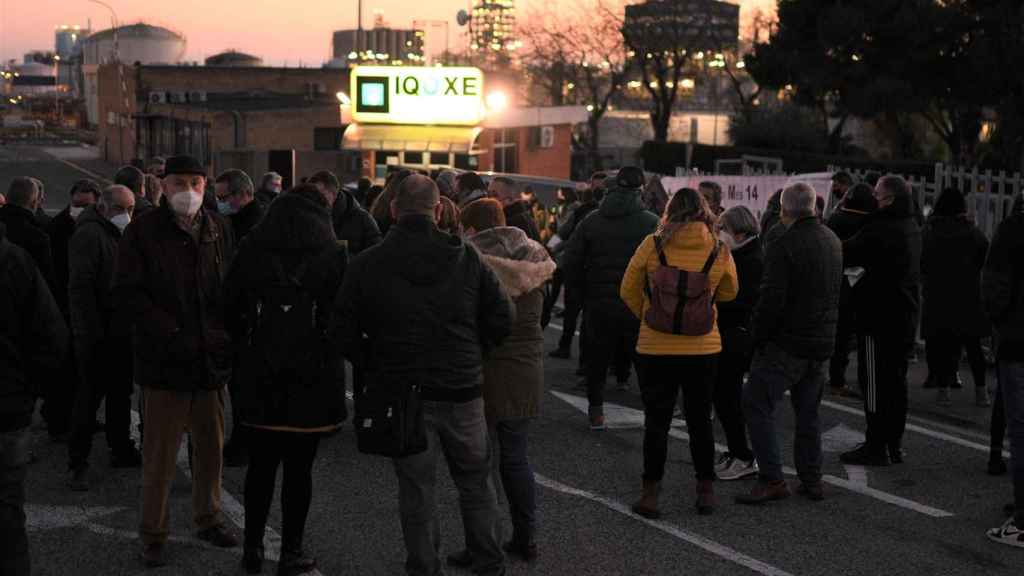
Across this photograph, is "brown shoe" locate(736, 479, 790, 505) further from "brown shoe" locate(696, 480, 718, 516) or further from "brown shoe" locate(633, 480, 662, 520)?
"brown shoe" locate(633, 480, 662, 520)

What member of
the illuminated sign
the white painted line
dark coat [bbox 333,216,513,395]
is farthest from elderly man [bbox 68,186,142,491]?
the illuminated sign

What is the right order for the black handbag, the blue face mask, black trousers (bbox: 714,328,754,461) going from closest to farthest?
1. the black handbag
2. black trousers (bbox: 714,328,754,461)
3. the blue face mask

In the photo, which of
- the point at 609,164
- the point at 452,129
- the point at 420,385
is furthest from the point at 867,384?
the point at 609,164

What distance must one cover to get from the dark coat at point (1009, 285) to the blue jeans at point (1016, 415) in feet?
0.24

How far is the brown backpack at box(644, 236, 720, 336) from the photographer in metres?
6.93

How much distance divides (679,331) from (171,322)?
8.47 feet

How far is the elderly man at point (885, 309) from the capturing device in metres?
8.59

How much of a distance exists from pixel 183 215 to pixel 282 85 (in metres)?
61.1

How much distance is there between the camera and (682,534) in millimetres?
7062

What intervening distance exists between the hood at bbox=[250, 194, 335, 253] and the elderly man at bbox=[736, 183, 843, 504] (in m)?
2.77

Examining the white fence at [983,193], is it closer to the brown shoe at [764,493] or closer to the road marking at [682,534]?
the brown shoe at [764,493]

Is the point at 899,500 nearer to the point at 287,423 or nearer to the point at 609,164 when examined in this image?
the point at 287,423

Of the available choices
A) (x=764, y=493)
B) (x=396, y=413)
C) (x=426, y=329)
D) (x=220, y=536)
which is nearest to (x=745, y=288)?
(x=764, y=493)

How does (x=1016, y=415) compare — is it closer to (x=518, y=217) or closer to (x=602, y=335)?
(x=602, y=335)
